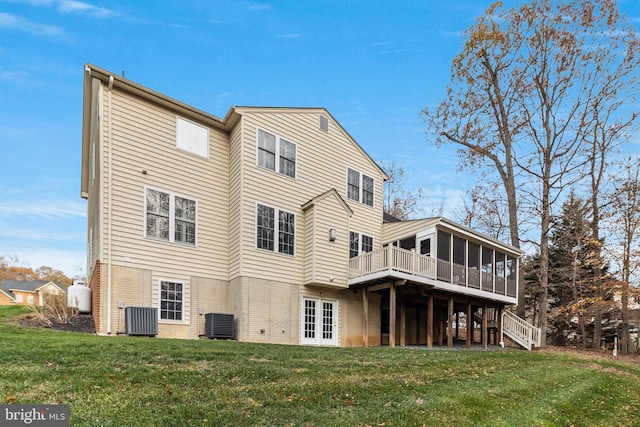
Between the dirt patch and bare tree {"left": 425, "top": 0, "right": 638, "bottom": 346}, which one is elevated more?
bare tree {"left": 425, "top": 0, "right": 638, "bottom": 346}

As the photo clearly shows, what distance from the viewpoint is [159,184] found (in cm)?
1248

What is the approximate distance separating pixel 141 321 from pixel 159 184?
384cm

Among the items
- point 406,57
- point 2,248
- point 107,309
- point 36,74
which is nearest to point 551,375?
point 107,309

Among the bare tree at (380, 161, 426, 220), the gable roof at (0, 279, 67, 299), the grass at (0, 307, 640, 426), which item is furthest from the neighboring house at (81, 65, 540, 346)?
the gable roof at (0, 279, 67, 299)

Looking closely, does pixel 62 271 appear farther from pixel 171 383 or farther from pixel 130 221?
pixel 171 383

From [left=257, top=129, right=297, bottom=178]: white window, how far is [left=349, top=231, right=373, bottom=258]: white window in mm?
3527

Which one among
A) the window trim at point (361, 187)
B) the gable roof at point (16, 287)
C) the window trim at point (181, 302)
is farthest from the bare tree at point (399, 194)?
the gable roof at point (16, 287)

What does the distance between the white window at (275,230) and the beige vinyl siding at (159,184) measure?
1.15m

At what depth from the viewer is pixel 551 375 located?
977 centimetres

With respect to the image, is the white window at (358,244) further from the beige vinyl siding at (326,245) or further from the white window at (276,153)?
the white window at (276,153)

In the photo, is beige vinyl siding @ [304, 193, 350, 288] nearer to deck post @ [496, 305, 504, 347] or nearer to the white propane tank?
the white propane tank

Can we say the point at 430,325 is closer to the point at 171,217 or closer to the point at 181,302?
the point at 181,302

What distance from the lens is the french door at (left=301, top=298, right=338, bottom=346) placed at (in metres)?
14.7

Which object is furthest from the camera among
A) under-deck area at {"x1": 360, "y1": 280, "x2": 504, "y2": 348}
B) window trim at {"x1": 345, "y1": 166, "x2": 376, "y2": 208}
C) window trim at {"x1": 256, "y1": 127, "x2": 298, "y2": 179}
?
window trim at {"x1": 345, "y1": 166, "x2": 376, "y2": 208}
